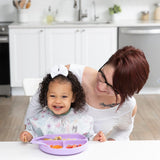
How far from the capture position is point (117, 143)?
167 cm

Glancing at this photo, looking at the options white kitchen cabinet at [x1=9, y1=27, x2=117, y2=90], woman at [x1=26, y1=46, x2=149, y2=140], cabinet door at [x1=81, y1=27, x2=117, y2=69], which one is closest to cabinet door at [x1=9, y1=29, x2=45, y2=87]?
white kitchen cabinet at [x1=9, y1=27, x2=117, y2=90]

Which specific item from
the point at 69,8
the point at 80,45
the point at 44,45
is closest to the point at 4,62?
the point at 44,45

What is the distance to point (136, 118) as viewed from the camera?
4000 millimetres

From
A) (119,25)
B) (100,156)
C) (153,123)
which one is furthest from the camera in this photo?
(119,25)

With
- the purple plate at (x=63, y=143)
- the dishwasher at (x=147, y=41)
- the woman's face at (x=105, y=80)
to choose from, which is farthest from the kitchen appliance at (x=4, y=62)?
the purple plate at (x=63, y=143)

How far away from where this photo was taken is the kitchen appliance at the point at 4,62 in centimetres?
463

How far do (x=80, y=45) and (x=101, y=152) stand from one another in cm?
321

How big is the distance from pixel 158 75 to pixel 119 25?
2.65 ft

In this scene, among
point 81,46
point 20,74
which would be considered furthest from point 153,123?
point 20,74

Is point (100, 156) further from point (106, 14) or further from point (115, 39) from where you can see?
point (106, 14)

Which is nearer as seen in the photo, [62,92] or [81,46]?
[62,92]

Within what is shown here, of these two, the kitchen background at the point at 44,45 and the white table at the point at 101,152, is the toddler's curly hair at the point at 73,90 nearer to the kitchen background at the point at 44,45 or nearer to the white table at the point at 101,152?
the white table at the point at 101,152

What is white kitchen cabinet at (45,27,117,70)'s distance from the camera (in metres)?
4.65

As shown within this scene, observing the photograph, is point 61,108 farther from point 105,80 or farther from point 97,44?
point 97,44
